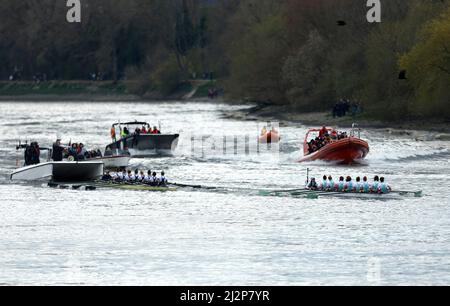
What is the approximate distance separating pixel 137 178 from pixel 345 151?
50.0ft

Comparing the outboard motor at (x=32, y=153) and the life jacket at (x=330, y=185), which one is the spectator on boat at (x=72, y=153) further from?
the life jacket at (x=330, y=185)

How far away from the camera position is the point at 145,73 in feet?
642

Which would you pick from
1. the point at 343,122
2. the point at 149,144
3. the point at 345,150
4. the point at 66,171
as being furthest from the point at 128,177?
the point at 343,122

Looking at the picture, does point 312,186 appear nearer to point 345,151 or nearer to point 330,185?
point 330,185

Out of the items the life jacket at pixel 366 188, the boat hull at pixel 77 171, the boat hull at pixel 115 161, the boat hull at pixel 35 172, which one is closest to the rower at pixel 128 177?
the boat hull at pixel 77 171

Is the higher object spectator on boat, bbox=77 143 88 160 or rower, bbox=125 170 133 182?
spectator on boat, bbox=77 143 88 160

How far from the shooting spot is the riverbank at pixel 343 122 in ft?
292

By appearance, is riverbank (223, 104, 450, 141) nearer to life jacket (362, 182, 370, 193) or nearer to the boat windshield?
the boat windshield

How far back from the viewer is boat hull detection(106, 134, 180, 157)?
76.2m

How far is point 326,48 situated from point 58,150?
188 feet

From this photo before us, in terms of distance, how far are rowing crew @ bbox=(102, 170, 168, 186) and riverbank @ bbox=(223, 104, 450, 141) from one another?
33142mm

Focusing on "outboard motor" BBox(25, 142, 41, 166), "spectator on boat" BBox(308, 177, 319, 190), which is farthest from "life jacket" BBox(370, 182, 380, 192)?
"outboard motor" BBox(25, 142, 41, 166)

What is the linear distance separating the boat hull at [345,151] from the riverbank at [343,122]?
57.8ft
